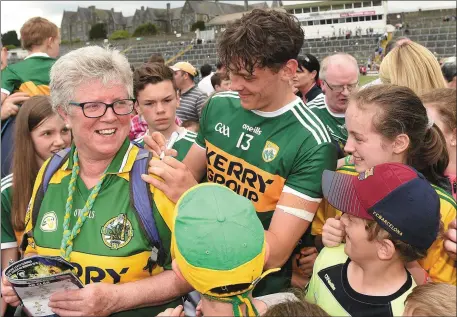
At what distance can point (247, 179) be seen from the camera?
8.04 feet

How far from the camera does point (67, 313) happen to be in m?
1.90

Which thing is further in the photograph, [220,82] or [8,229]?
[220,82]

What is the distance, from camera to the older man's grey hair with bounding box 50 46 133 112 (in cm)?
204

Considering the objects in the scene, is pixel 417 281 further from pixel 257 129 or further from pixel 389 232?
pixel 257 129

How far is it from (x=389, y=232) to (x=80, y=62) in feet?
5.01

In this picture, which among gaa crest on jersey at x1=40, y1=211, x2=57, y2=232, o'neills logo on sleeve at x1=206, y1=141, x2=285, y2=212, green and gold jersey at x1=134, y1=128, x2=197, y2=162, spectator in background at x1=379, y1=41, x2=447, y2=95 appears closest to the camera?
gaa crest on jersey at x1=40, y1=211, x2=57, y2=232

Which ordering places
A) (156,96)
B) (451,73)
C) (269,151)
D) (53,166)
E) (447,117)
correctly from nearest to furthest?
(53,166) → (269,151) → (447,117) → (156,96) → (451,73)

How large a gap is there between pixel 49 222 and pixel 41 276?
39 cm

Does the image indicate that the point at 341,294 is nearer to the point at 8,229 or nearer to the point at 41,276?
the point at 41,276

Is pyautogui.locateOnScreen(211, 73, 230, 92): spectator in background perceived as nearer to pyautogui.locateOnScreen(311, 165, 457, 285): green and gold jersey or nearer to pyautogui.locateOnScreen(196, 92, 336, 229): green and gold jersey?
pyautogui.locateOnScreen(196, 92, 336, 229): green and gold jersey

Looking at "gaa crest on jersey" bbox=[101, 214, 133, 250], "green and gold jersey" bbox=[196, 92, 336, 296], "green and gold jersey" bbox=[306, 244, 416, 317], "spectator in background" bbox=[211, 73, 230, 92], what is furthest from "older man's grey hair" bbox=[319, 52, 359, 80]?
"spectator in background" bbox=[211, 73, 230, 92]

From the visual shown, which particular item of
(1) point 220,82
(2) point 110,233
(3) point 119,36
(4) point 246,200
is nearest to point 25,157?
(2) point 110,233

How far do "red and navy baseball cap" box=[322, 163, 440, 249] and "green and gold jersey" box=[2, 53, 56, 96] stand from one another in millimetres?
3493

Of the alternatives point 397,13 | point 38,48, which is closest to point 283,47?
point 38,48
